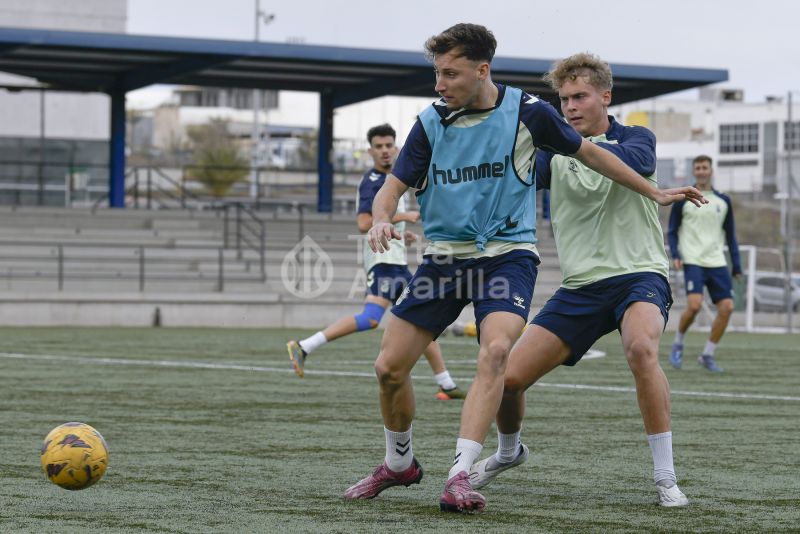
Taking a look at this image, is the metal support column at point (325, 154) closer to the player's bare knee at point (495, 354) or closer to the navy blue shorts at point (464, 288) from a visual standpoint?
the navy blue shorts at point (464, 288)

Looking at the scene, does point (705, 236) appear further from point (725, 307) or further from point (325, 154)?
point (325, 154)

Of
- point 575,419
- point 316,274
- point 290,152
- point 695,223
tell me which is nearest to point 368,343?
point 695,223

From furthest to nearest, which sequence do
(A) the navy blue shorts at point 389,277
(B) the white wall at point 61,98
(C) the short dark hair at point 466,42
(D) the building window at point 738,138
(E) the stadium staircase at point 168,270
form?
(D) the building window at point 738,138 < (B) the white wall at point 61,98 < (E) the stadium staircase at point 168,270 < (A) the navy blue shorts at point 389,277 < (C) the short dark hair at point 466,42

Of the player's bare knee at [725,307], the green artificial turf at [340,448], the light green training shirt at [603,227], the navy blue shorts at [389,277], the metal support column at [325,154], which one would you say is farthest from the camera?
the metal support column at [325,154]

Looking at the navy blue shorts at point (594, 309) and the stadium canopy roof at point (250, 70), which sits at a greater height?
the stadium canopy roof at point (250, 70)

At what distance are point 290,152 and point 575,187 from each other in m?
60.6

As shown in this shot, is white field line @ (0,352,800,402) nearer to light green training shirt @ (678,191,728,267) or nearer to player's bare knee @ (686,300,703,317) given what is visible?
player's bare knee @ (686,300,703,317)

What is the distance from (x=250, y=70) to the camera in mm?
30875

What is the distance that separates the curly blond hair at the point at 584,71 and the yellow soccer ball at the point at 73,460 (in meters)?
2.61

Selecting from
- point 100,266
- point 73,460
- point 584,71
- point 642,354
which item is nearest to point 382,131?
point 584,71

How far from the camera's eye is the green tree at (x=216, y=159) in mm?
48156

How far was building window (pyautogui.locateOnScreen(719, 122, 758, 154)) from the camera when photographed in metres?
84.9

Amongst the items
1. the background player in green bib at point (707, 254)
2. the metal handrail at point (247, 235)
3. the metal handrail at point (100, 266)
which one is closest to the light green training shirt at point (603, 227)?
Result: the background player in green bib at point (707, 254)

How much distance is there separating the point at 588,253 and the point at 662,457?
1.00 meters
